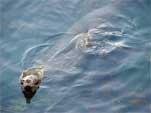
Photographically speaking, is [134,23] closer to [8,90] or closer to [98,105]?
[98,105]

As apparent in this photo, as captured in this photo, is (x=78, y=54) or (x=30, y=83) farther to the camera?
(x=78, y=54)

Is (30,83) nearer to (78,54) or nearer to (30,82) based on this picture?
(30,82)

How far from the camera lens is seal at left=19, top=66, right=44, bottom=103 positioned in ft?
18.3

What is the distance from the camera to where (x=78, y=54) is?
21.5ft

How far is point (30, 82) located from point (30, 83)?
17 mm

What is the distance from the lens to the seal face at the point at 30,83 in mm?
5582

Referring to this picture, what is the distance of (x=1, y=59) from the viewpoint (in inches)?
262

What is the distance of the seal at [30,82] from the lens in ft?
18.3

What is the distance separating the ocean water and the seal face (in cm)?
9

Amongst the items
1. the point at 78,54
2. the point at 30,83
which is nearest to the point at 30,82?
the point at 30,83

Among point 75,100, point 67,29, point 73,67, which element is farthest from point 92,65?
point 67,29

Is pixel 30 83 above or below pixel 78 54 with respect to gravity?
below

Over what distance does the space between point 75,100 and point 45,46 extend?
1.50 meters

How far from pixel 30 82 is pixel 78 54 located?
1.25 metres
